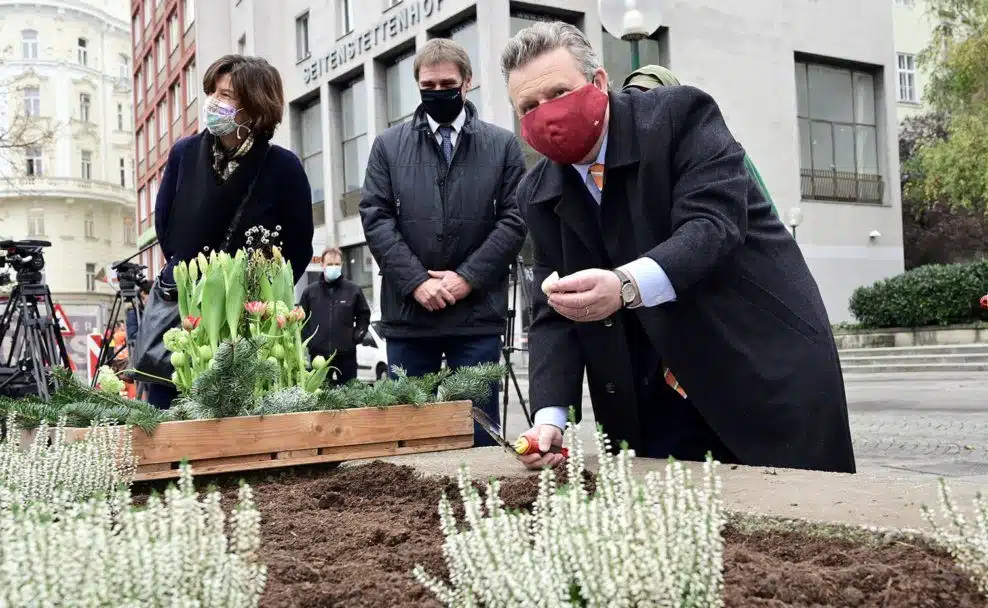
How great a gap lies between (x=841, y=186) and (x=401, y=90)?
12.5 metres

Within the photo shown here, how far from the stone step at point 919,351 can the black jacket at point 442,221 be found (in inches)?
649

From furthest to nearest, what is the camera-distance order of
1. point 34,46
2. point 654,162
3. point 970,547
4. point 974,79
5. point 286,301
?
point 34,46, point 974,79, point 286,301, point 654,162, point 970,547

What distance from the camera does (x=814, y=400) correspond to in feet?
9.30

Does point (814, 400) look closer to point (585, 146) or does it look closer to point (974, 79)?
point (585, 146)

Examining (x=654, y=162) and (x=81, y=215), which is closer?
(x=654, y=162)

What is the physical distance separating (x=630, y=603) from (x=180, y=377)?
304cm

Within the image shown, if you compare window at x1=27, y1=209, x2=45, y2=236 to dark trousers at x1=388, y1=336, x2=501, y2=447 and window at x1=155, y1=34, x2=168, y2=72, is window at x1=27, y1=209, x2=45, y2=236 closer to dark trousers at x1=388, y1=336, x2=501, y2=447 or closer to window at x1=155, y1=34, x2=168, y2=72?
window at x1=155, y1=34, x2=168, y2=72

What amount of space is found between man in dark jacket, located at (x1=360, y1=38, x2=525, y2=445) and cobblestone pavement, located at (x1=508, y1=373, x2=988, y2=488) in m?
2.10

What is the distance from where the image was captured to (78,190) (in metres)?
63.7

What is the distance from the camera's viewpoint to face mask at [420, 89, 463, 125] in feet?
15.1

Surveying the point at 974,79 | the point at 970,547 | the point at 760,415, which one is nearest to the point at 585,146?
the point at 760,415

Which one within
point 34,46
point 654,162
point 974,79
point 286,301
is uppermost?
point 34,46

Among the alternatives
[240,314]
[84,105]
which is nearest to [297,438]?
[240,314]

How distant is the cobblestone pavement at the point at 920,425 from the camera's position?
664 centimetres
